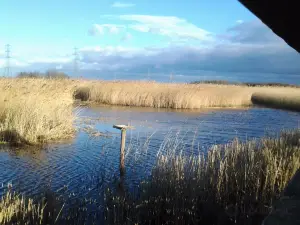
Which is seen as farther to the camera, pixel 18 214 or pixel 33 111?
pixel 33 111

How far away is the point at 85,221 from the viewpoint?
16.9 feet

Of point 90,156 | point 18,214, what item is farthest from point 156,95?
point 18,214

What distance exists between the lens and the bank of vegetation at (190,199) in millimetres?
5035

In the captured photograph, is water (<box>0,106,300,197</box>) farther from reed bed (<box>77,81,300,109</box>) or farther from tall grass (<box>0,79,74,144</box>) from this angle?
reed bed (<box>77,81,300,109</box>)

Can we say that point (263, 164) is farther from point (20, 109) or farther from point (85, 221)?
point (20, 109)

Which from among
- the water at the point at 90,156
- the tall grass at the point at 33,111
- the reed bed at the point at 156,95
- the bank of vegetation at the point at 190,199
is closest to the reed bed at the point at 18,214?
the bank of vegetation at the point at 190,199

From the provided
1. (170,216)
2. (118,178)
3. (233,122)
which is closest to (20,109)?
(118,178)

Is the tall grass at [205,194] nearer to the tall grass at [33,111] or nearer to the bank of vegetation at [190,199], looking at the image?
the bank of vegetation at [190,199]

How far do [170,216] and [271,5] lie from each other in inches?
176

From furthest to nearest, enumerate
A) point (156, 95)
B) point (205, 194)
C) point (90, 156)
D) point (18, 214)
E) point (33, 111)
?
point (156, 95) < point (33, 111) < point (90, 156) < point (205, 194) < point (18, 214)

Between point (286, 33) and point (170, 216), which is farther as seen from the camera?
point (170, 216)

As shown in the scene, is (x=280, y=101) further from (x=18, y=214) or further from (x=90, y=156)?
(x=18, y=214)

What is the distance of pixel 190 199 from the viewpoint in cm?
564

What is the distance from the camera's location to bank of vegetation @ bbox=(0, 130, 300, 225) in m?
5.04
